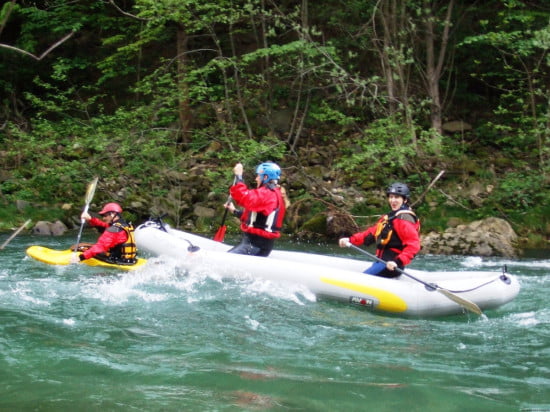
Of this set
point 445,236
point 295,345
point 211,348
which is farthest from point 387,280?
point 445,236

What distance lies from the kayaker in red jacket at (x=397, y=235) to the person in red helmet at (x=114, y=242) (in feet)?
8.16

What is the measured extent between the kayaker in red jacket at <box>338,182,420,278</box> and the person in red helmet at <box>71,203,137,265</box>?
8.16 feet

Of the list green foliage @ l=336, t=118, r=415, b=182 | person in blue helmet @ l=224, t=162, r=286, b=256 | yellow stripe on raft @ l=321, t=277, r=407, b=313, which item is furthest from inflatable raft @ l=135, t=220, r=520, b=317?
green foliage @ l=336, t=118, r=415, b=182

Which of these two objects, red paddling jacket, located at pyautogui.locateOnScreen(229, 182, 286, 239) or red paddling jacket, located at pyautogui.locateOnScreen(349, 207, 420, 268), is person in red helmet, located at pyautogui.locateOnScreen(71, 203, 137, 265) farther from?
red paddling jacket, located at pyautogui.locateOnScreen(349, 207, 420, 268)

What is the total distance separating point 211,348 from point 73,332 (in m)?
1.10

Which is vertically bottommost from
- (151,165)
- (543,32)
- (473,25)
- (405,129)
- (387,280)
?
(387,280)

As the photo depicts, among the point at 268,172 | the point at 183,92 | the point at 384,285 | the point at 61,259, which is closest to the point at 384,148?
the point at 183,92

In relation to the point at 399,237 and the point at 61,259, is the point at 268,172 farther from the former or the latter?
the point at 61,259

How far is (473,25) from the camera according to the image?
577 inches

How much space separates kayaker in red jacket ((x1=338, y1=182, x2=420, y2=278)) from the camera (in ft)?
→ 19.7

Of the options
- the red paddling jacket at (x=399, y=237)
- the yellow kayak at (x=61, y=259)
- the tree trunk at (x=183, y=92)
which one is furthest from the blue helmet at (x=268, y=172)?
the tree trunk at (x=183, y=92)

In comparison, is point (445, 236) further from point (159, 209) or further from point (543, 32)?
point (159, 209)

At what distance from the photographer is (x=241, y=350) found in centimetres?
454

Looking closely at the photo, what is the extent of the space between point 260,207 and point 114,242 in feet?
5.53
